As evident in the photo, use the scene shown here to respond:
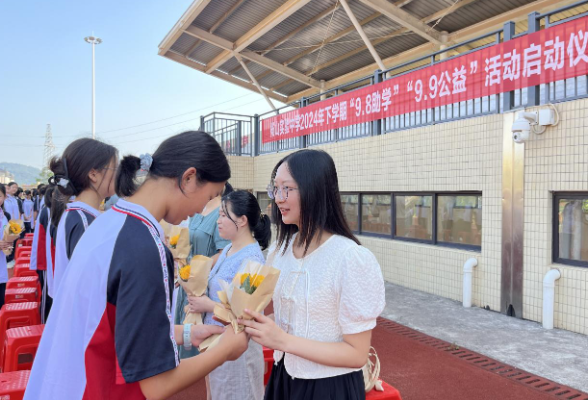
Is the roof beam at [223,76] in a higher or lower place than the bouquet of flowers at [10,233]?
higher

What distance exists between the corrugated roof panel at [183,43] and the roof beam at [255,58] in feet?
2.90

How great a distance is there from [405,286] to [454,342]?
2967mm

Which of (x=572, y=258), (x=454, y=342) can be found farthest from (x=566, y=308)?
(x=454, y=342)

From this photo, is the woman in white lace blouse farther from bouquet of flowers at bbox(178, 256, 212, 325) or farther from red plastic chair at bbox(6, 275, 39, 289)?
red plastic chair at bbox(6, 275, 39, 289)

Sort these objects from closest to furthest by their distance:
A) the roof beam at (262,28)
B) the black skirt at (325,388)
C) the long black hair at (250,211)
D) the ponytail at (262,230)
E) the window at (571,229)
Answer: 1. the black skirt at (325,388)
2. the long black hair at (250,211)
3. the ponytail at (262,230)
4. the window at (571,229)
5. the roof beam at (262,28)

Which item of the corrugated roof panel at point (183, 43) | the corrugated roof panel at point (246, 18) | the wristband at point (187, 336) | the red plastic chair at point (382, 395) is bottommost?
the red plastic chair at point (382, 395)

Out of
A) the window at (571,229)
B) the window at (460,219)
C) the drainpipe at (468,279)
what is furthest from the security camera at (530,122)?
the drainpipe at (468,279)

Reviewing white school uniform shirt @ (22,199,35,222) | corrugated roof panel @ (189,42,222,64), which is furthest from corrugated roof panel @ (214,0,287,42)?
white school uniform shirt @ (22,199,35,222)

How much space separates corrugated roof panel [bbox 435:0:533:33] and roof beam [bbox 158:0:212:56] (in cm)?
631

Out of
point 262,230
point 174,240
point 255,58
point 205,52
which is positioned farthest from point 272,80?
point 174,240

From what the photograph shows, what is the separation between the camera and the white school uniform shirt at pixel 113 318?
1.18 metres

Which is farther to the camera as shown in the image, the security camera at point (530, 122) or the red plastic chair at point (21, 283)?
the red plastic chair at point (21, 283)

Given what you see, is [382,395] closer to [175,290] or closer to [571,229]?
[175,290]

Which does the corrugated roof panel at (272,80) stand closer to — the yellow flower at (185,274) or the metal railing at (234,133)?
the metal railing at (234,133)
